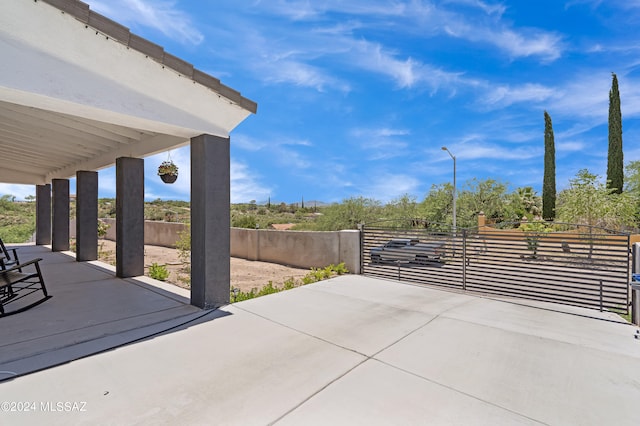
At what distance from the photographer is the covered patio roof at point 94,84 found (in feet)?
10.5

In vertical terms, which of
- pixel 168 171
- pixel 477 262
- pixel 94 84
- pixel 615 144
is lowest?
pixel 477 262

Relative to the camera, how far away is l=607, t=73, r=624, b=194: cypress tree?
22.5 meters

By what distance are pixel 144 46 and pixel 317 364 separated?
14.8ft

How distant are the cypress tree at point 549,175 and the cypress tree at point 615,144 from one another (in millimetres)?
3725

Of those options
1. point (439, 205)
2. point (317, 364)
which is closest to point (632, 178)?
point (439, 205)

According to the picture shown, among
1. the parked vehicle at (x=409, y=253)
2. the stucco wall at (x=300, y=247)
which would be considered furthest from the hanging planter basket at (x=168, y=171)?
the parked vehicle at (x=409, y=253)

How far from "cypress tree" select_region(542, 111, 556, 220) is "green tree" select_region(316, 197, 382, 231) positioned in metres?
18.1

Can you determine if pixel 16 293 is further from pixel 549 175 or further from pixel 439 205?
pixel 549 175

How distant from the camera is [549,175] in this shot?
85.8 ft

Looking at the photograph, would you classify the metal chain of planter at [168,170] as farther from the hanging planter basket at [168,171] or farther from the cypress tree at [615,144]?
the cypress tree at [615,144]

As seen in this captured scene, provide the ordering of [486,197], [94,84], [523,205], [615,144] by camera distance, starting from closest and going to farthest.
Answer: [94,84] < [615,144] < [486,197] < [523,205]

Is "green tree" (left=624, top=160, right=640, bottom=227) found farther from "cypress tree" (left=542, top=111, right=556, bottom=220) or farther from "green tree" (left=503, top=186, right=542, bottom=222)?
"green tree" (left=503, top=186, right=542, bottom=222)

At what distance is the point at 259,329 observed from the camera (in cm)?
414

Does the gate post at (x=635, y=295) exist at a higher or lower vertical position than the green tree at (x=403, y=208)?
lower
